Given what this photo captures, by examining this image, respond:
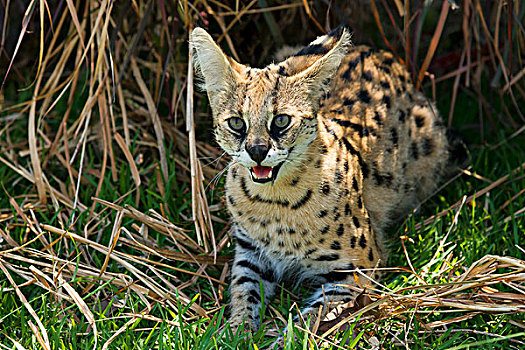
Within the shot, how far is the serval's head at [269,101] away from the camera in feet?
9.29

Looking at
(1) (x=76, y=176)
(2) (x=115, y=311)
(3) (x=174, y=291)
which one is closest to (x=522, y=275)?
(3) (x=174, y=291)

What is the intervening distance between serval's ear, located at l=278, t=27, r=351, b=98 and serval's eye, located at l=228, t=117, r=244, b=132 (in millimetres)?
307

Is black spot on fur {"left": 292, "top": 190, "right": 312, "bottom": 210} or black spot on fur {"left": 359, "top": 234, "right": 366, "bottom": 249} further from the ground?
black spot on fur {"left": 292, "top": 190, "right": 312, "bottom": 210}

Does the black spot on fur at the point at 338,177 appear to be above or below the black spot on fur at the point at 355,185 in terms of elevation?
above

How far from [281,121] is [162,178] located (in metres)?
1.37

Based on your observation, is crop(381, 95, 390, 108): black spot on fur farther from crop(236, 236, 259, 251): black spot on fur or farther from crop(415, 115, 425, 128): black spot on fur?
crop(236, 236, 259, 251): black spot on fur

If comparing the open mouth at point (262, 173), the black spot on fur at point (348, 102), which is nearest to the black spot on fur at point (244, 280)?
the open mouth at point (262, 173)

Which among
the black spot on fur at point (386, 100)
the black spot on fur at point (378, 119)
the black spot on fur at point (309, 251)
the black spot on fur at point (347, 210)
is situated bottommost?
the black spot on fur at point (309, 251)

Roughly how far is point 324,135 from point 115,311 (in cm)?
132

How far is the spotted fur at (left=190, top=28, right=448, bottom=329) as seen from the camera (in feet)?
9.56

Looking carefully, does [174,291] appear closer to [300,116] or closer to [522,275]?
[300,116]

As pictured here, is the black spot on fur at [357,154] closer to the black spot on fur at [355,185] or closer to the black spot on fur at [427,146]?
the black spot on fur at [355,185]

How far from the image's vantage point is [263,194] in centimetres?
316

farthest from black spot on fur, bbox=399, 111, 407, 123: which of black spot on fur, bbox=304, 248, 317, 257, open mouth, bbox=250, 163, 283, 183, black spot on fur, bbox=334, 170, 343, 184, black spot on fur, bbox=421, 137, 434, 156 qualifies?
open mouth, bbox=250, 163, 283, 183
